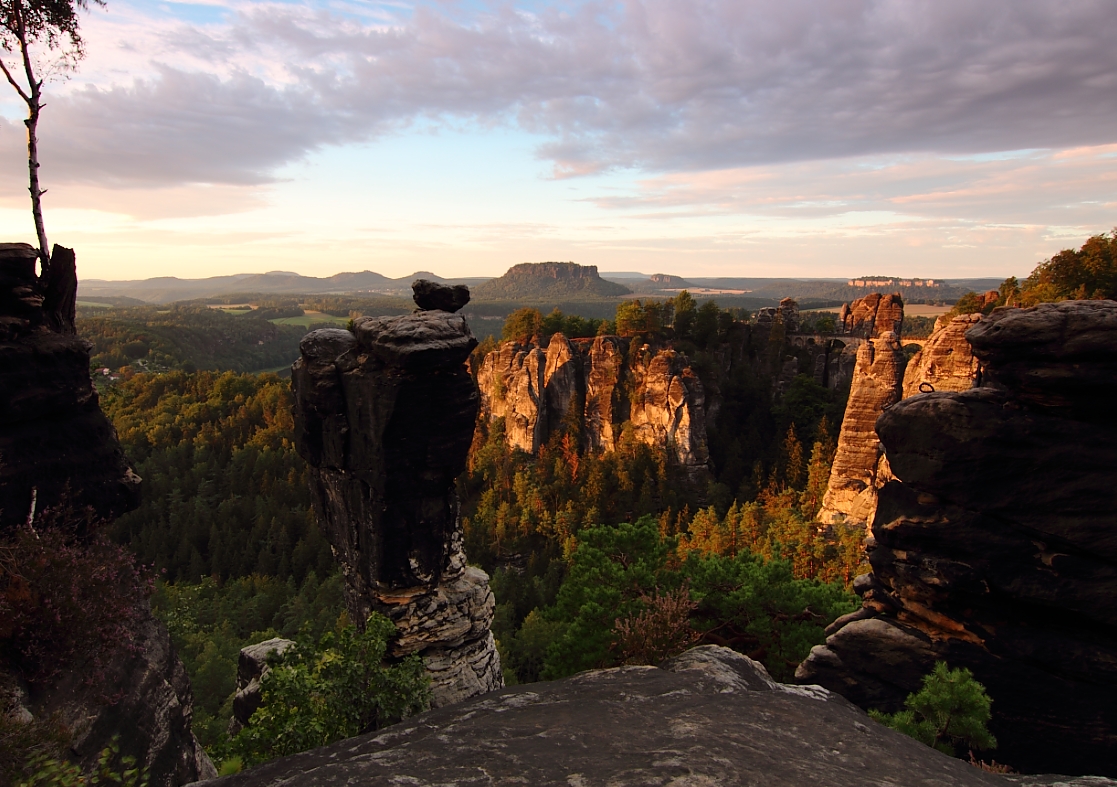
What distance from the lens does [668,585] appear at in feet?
70.0

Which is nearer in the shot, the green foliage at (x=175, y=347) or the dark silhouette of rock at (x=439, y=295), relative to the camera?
the dark silhouette of rock at (x=439, y=295)

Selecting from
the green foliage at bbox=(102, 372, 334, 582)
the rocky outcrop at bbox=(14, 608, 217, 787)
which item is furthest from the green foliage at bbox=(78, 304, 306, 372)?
the rocky outcrop at bbox=(14, 608, 217, 787)

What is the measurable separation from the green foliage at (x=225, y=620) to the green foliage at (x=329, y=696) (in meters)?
19.5

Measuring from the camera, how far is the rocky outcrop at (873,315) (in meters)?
63.5

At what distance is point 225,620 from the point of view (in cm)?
4272

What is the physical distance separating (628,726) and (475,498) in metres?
62.1

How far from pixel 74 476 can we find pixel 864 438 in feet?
144

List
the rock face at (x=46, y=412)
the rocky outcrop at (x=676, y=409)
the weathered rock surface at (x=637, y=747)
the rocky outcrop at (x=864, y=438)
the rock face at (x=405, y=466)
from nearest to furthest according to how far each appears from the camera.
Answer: the weathered rock surface at (x=637, y=747), the rock face at (x=46, y=412), the rock face at (x=405, y=466), the rocky outcrop at (x=864, y=438), the rocky outcrop at (x=676, y=409)

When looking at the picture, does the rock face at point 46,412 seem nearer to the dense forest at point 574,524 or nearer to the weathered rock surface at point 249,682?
the dense forest at point 574,524

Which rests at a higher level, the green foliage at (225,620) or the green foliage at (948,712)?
the green foliage at (948,712)

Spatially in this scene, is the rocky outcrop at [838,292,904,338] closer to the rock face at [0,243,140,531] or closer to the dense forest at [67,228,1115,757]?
the dense forest at [67,228,1115,757]

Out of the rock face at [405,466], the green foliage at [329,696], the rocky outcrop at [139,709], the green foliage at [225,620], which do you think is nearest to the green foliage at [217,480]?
the green foliage at [225,620]

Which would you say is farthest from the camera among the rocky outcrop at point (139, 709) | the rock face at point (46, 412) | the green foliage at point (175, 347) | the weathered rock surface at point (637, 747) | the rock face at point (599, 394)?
the green foliage at point (175, 347)

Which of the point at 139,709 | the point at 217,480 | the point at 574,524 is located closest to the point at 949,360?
the point at 574,524
